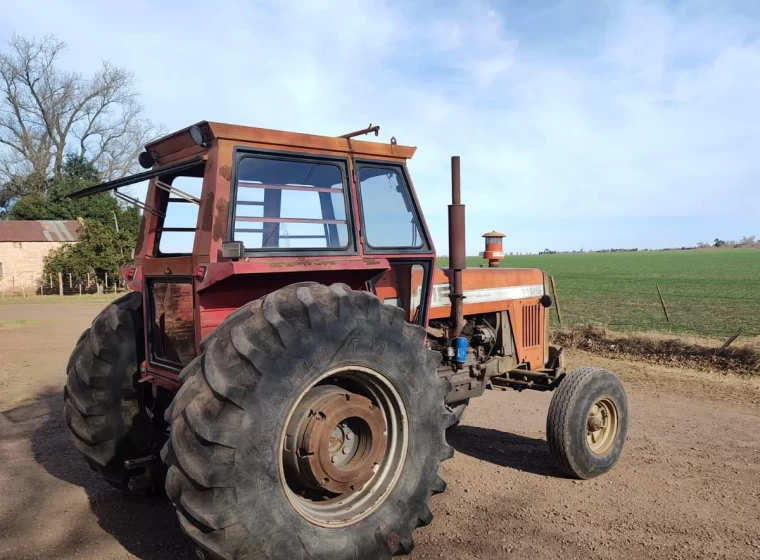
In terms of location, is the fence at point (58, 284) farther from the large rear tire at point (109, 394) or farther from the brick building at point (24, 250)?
the large rear tire at point (109, 394)

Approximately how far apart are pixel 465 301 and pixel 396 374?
1.86 m

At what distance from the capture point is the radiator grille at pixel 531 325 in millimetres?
5664

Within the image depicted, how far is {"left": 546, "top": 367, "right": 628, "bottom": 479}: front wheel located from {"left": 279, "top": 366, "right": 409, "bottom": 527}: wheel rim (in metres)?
1.89

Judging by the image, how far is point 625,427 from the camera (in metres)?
5.14

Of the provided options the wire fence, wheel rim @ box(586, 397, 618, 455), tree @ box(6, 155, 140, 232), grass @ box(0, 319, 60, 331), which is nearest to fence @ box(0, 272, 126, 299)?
the wire fence

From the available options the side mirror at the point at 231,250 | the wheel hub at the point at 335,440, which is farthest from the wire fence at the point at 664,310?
the side mirror at the point at 231,250

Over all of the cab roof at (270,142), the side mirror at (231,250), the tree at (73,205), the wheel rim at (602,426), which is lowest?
the wheel rim at (602,426)

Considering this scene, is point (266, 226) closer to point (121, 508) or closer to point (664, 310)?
point (121, 508)

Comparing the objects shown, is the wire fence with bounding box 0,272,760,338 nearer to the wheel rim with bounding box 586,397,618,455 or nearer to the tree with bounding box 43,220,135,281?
the tree with bounding box 43,220,135,281

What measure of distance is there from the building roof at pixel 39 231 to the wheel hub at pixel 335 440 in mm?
34419

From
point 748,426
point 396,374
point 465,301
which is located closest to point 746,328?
point 748,426

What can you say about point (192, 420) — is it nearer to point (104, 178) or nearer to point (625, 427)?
point (625, 427)

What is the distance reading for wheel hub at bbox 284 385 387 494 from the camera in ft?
9.98

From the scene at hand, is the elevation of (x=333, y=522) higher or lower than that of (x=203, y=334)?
lower
